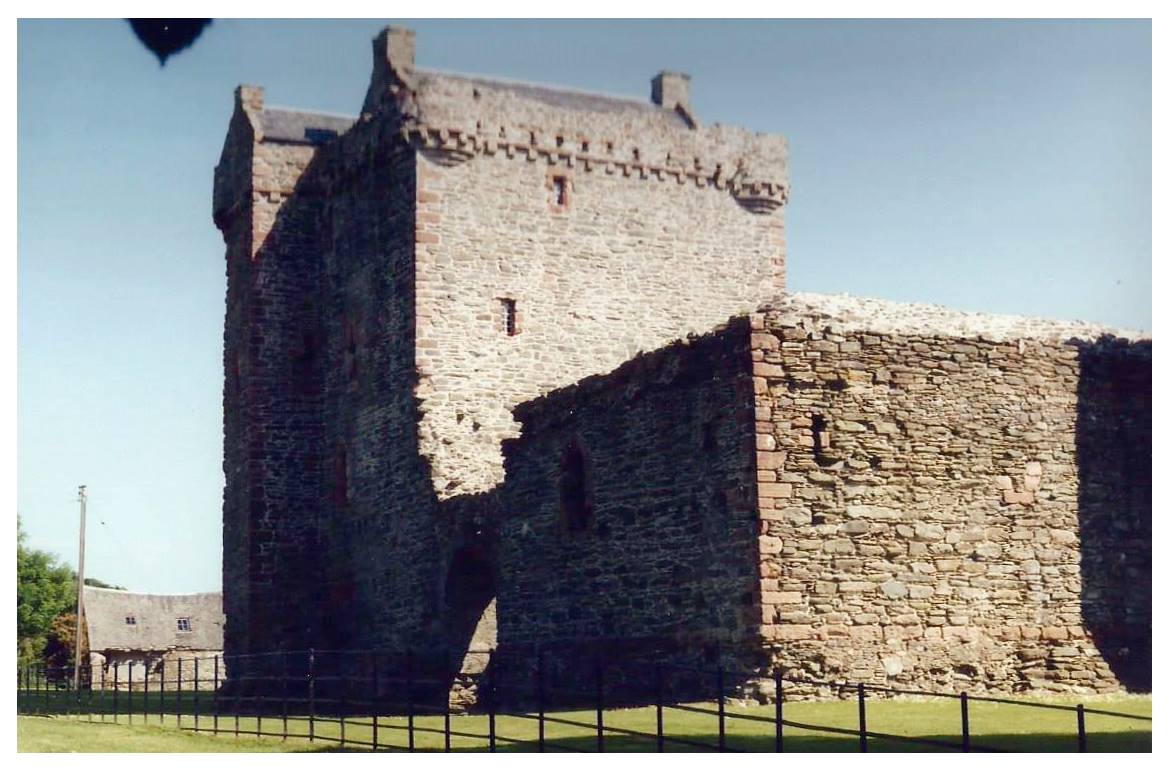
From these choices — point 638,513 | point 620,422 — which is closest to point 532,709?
point 638,513

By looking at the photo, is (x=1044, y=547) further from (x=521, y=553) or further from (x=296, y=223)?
(x=296, y=223)

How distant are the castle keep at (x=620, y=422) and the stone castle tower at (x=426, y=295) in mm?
60

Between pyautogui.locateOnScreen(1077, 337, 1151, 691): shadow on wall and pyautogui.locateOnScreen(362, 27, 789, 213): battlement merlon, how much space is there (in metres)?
11.8

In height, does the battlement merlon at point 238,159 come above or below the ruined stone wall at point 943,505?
above

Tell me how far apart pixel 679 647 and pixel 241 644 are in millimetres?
14268

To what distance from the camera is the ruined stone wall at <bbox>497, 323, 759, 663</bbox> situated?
21.5 meters

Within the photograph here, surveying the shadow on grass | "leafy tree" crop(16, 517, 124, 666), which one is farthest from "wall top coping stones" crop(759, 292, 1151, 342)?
"leafy tree" crop(16, 517, 124, 666)

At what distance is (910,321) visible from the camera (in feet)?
Answer: 74.3

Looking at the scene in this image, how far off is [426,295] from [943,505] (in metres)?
11.8

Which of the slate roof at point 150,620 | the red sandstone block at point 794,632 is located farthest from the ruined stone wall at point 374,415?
the slate roof at point 150,620

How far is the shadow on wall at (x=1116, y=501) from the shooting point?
22.8m

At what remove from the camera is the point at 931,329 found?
22391 millimetres

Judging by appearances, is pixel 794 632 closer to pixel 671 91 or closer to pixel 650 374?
pixel 650 374

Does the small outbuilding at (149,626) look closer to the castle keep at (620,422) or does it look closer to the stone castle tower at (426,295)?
the stone castle tower at (426,295)
